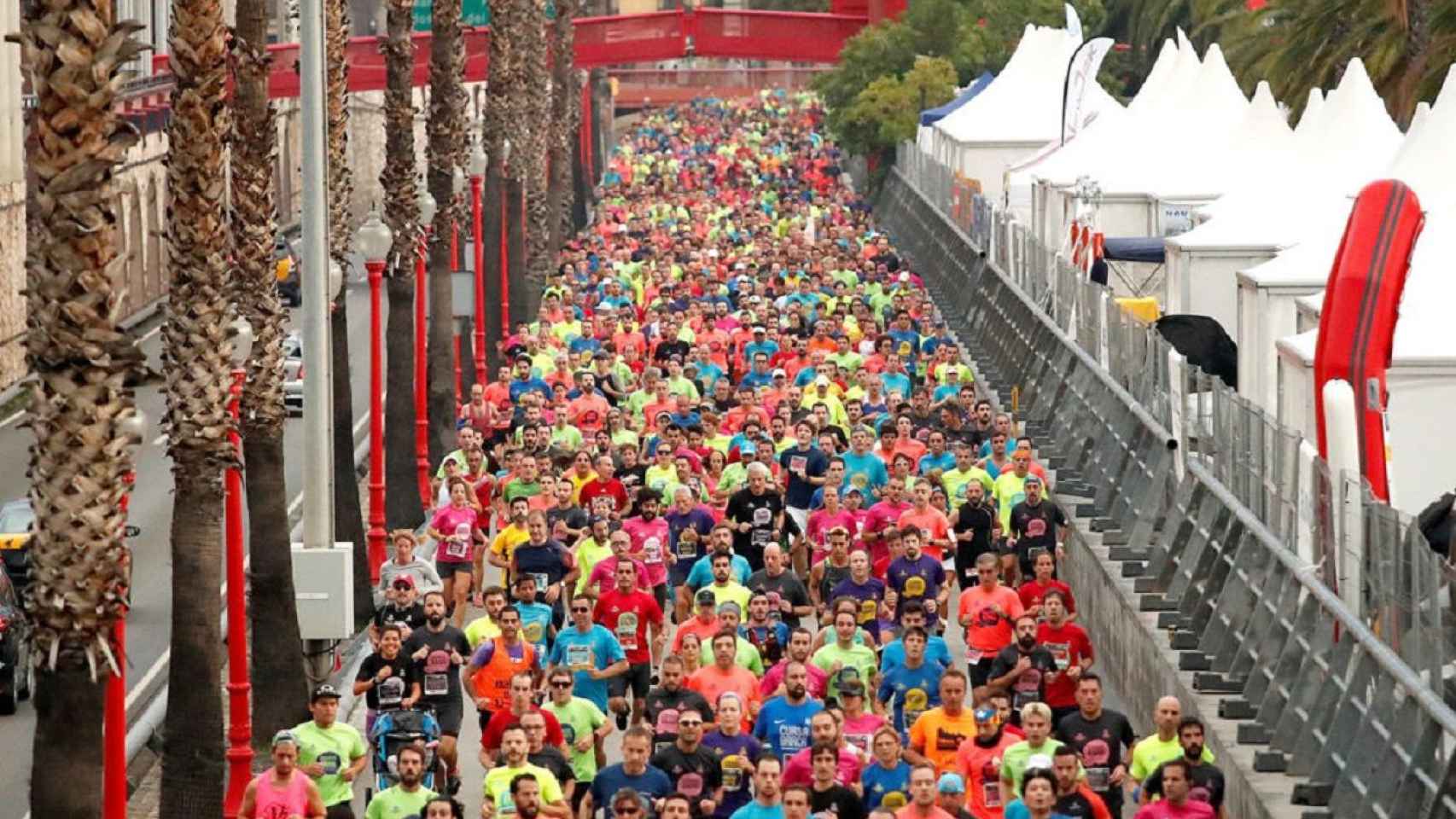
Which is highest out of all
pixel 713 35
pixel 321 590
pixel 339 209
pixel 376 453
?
pixel 713 35

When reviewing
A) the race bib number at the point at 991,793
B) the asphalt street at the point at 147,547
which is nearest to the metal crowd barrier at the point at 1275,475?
the race bib number at the point at 991,793

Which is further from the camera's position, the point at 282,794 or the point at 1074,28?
the point at 1074,28

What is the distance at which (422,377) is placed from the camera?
115 ft

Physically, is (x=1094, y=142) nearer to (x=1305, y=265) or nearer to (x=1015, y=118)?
(x=1305, y=265)

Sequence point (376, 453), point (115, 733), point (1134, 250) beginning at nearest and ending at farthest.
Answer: point (115, 733), point (376, 453), point (1134, 250)

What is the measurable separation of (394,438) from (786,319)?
19.9 feet

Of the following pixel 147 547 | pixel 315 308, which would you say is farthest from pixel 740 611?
pixel 147 547

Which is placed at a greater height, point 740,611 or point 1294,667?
point 1294,667

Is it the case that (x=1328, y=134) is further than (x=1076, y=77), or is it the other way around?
(x=1076, y=77)

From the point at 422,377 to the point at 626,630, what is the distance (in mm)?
14598

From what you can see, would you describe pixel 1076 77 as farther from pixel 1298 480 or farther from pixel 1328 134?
pixel 1298 480

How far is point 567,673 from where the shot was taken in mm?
18125

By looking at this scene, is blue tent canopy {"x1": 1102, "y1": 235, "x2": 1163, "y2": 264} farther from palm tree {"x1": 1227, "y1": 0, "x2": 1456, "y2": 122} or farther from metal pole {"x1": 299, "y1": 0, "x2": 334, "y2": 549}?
metal pole {"x1": 299, "y1": 0, "x2": 334, "y2": 549}

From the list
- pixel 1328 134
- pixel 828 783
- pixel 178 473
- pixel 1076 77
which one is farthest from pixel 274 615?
pixel 1076 77
